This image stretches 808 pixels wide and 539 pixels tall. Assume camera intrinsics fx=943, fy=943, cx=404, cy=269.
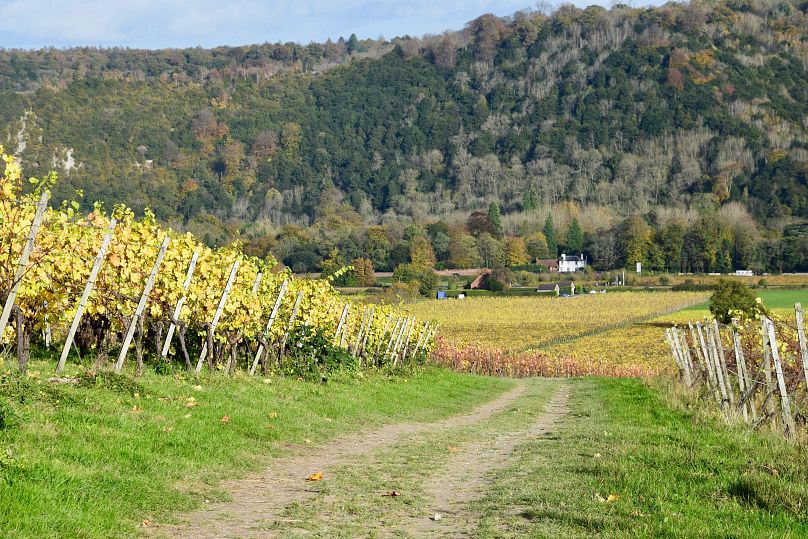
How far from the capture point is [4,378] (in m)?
10.7

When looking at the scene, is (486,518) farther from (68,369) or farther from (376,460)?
(68,369)

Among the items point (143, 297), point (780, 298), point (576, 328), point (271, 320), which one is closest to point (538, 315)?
point (576, 328)

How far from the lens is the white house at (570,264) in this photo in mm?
175500

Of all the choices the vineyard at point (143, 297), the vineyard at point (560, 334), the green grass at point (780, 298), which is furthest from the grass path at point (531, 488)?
the green grass at point (780, 298)

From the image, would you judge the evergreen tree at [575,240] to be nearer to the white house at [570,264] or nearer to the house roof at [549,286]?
the white house at [570,264]

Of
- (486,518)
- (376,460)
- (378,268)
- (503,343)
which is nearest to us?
(486,518)

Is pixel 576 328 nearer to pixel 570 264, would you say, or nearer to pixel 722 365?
pixel 722 365

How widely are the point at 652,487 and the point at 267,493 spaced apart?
3.82 metres

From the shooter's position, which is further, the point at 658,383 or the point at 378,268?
the point at 378,268

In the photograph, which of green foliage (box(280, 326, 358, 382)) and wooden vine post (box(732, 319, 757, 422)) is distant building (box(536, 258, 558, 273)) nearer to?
green foliage (box(280, 326, 358, 382))

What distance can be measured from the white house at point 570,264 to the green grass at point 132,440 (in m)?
158

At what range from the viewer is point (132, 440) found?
987cm

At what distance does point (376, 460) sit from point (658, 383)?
58.9 feet

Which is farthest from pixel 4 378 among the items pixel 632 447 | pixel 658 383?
pixel 658 383
